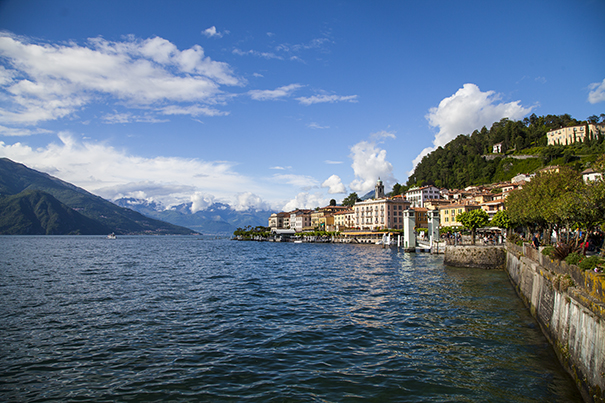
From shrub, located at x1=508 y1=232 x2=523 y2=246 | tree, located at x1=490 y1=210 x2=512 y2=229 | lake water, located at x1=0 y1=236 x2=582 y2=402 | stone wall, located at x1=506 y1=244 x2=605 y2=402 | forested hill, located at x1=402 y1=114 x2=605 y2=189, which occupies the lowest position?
lake water, located at x1=0 y1=236 x2=582 y2=402

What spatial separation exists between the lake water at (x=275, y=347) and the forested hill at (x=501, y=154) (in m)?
135

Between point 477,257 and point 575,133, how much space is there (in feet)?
460

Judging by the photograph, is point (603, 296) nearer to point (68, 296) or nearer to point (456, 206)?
point (68, 296)

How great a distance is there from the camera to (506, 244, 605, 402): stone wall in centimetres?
895

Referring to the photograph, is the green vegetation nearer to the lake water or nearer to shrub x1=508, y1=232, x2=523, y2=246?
shrub x1=508, y1=232, x2=523, y2=246

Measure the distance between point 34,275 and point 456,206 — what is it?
307ft

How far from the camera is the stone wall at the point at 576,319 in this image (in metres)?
8.95

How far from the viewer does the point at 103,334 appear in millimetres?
15648

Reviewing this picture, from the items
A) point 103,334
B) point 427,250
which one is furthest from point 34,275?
point 427,250

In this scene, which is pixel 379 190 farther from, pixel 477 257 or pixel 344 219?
pixel 477 257

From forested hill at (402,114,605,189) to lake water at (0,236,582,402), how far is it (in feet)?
444

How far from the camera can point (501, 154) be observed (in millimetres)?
161500

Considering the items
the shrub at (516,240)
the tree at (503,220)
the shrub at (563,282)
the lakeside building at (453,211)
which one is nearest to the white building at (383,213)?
the lakeside building at (453,211)

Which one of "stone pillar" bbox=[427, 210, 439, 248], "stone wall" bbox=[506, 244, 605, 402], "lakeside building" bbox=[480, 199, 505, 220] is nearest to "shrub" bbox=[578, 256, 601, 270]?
"stone wall" bbox=[506, 244, 605, 402]
